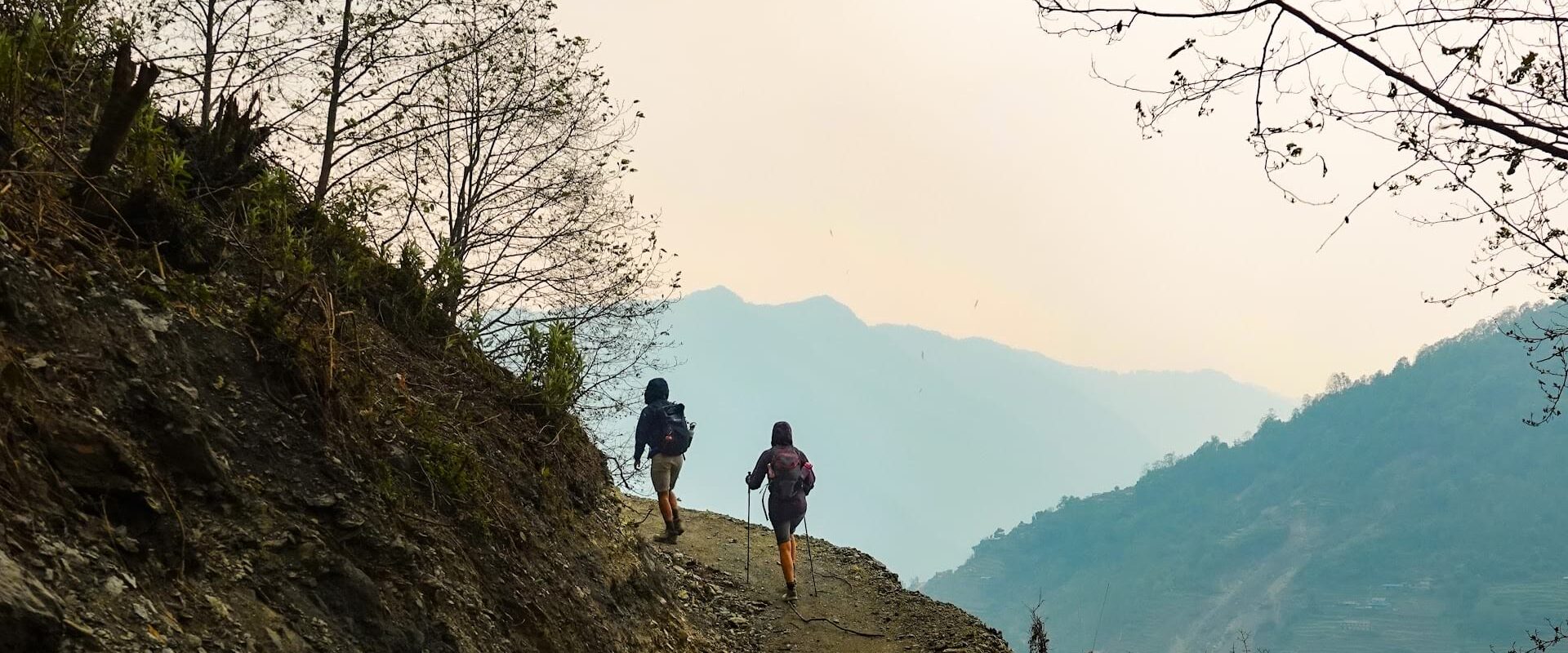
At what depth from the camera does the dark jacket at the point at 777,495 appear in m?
13.4

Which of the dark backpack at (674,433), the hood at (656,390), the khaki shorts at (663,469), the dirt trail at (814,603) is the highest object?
the hood at (656,390)

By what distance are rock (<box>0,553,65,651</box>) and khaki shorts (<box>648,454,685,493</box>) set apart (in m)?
10.9

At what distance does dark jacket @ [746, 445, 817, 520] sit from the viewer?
44.0 feet

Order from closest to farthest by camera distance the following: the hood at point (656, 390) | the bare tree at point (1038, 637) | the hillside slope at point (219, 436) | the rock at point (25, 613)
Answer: the rock at point (25, 613), the hillside slope at point (219, 436), the bare tree at point (1038, 637), the hood at point (656, 390)

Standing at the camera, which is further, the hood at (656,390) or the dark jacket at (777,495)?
the hood at (656,390)

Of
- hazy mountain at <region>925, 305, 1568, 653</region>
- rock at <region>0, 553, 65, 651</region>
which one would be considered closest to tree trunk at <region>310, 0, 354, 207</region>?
rock at <region>0, 553, 65, 651</region>

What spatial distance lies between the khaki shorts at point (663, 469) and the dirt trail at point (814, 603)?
0.49 m

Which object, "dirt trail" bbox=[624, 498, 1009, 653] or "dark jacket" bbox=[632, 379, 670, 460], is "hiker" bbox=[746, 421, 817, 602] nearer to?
"dirt trail" bbox=[624, 498, 1009, 653]

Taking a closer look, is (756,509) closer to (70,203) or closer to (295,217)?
(295,217)

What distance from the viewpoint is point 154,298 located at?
16.6 feet

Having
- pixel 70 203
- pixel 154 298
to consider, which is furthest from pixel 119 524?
pixel 70 203

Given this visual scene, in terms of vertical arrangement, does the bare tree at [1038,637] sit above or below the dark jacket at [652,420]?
below

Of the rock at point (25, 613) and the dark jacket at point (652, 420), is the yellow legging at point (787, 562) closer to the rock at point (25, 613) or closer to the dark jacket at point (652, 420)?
the dark jacket at point (652, 420)

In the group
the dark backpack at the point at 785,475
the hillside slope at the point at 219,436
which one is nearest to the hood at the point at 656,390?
the dark backpack at the point at 785,475
